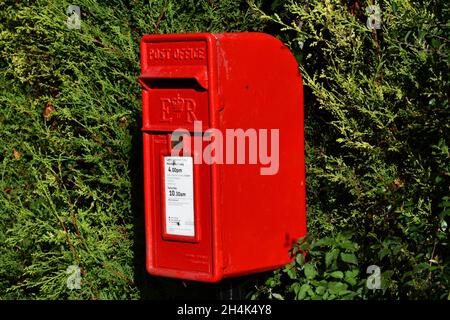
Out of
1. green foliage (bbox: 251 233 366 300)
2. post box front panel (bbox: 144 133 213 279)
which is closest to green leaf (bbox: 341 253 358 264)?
green foliage (bbox: 251 233 366 300)

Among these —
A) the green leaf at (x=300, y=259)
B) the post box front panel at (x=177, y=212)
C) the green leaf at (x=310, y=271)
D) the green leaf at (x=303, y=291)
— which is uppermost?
the post box front panel at (x=177, y=212)

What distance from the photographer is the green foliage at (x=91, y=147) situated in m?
4.73

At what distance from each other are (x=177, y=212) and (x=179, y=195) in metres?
0.08

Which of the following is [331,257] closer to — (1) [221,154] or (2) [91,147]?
(1) [221,154]

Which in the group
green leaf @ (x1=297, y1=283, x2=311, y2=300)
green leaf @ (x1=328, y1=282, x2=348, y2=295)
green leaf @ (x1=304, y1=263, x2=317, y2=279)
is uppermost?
green leaf @ (x1=304, y1=263, x2=317, y2=279)

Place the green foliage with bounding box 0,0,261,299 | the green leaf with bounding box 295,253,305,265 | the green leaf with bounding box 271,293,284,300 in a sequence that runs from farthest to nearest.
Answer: the green foliage with bounding box 0,0,261,299 → the green leaf with bounding box 271,293,284,300 → the green leaf with bounding box 295,253,305,265

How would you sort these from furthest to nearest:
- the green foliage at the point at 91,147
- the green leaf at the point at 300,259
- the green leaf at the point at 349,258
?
the green foliage at the point at 91,147 < the green leaf at the point at 300,259 < the green leaf at the point at 349,258

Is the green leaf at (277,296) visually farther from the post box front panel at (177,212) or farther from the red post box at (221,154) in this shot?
the post box front panel at (177,212)

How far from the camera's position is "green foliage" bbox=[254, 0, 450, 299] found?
3.87 m

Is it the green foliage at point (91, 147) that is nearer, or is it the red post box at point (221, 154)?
the red post box at point (221, 154)

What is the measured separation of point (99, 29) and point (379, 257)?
1987mm

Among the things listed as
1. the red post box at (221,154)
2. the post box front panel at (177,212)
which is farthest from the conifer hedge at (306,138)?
the post box front panel at (177,212)

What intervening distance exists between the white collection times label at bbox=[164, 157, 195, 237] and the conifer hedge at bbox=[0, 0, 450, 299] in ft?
1.83

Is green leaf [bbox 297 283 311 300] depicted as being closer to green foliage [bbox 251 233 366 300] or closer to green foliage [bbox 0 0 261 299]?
green foliage [bbox 251 233 366 300]
